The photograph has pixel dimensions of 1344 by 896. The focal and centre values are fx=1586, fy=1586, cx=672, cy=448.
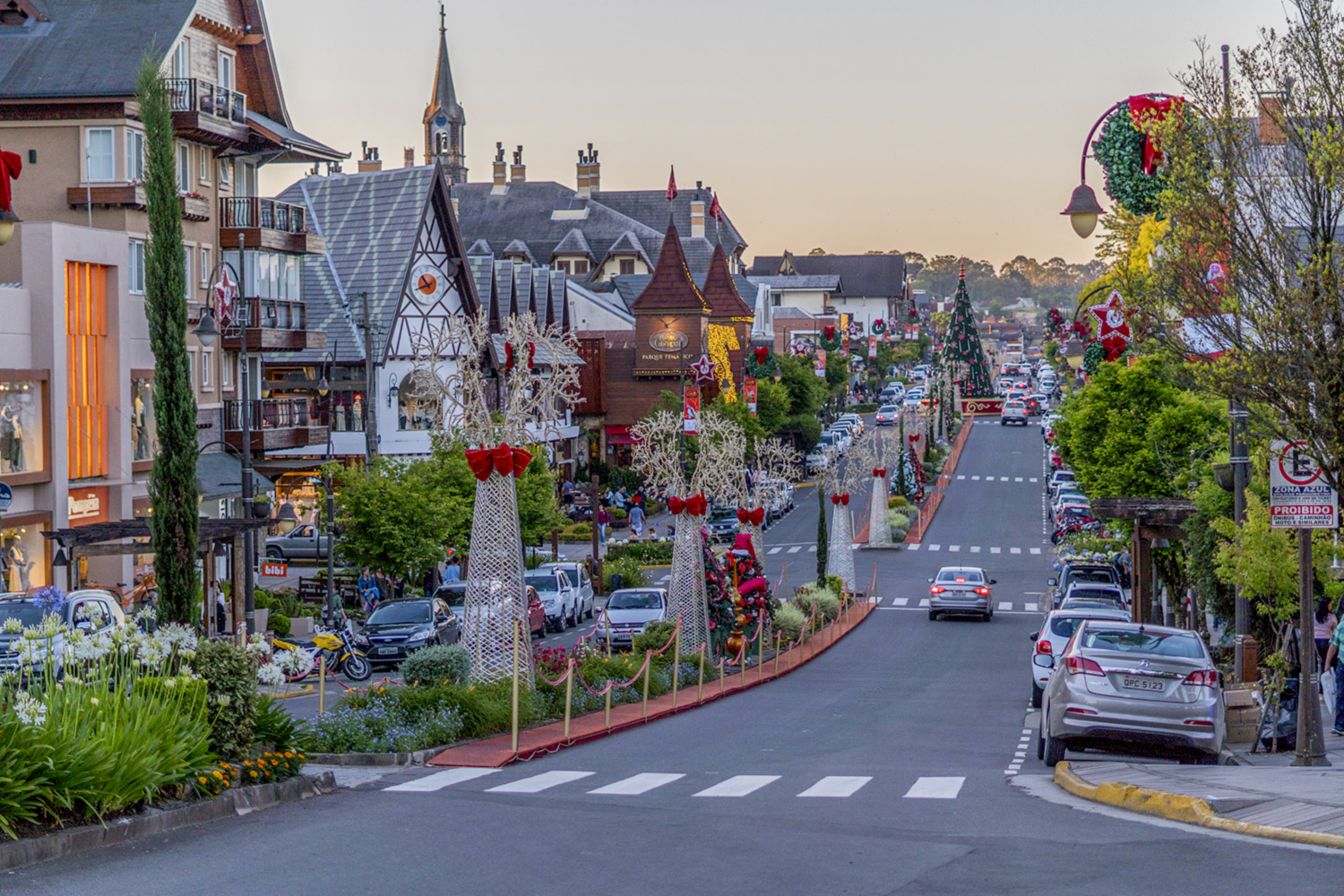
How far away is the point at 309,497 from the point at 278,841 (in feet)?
150

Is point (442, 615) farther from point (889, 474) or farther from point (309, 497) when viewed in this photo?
point (889, 474)

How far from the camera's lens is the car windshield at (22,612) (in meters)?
21.7

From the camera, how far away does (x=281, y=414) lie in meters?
48.1

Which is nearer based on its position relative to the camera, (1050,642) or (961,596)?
(1050,642)

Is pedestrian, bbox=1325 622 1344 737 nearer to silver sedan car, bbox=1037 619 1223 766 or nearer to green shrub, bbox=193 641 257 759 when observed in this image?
silver sedan car, bbox=1037 619 1223 766

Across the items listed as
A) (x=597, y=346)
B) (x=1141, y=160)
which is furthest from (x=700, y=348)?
(x=1141, y=160)

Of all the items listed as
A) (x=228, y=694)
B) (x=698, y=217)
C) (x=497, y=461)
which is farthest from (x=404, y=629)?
(x=698, y=217)

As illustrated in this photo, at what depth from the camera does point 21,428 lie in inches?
1314

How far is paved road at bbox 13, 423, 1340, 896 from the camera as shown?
9.41 meters

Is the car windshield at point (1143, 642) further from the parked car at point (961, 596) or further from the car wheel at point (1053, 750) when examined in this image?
the parked car at point (961, 596)

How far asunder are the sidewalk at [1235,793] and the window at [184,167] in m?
33.7

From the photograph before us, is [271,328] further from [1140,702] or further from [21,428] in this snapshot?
[1140,702]

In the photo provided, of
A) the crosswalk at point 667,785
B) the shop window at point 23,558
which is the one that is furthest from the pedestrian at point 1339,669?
the shop window at point 23,558

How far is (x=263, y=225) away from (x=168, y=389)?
93.4 ft
